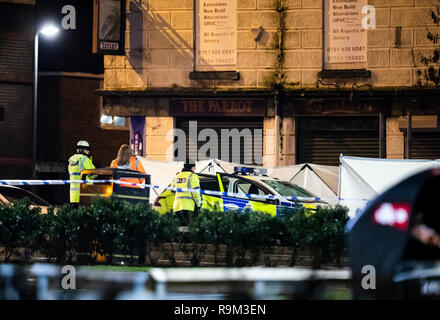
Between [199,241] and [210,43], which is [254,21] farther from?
[199,241]

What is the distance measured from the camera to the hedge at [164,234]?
1293 cm

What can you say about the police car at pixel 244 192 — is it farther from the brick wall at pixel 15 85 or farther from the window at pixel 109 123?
the brick wall at pixel 15 85

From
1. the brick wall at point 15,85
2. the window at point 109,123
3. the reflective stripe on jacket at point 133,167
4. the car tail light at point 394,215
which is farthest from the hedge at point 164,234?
the window at point 109,123

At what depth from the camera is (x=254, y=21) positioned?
25266 millimetres

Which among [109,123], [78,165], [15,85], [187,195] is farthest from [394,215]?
[109,123]

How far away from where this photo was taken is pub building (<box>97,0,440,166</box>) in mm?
24641

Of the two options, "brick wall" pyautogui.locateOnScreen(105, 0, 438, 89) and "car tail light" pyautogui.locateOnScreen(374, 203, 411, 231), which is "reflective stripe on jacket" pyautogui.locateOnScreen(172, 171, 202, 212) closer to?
"brick wall" pyautogui.locateOnScreen(105, 0, 438, 89)

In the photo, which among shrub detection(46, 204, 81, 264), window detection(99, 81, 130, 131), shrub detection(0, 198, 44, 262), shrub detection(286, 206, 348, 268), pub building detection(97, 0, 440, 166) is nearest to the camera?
shrub detection(286, 206, 348, 268)

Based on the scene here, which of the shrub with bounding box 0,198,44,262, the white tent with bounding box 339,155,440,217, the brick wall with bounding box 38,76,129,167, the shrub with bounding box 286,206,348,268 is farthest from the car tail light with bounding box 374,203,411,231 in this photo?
the brick wall with bounding box 38,76,129,167

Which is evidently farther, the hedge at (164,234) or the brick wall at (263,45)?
the brick wall at (263,45)

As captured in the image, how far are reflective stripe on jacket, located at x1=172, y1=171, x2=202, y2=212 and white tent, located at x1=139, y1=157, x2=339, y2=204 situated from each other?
4.94 meters

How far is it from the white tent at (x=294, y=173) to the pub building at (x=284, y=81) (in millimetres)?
3487

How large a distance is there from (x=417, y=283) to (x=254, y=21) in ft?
68.1
